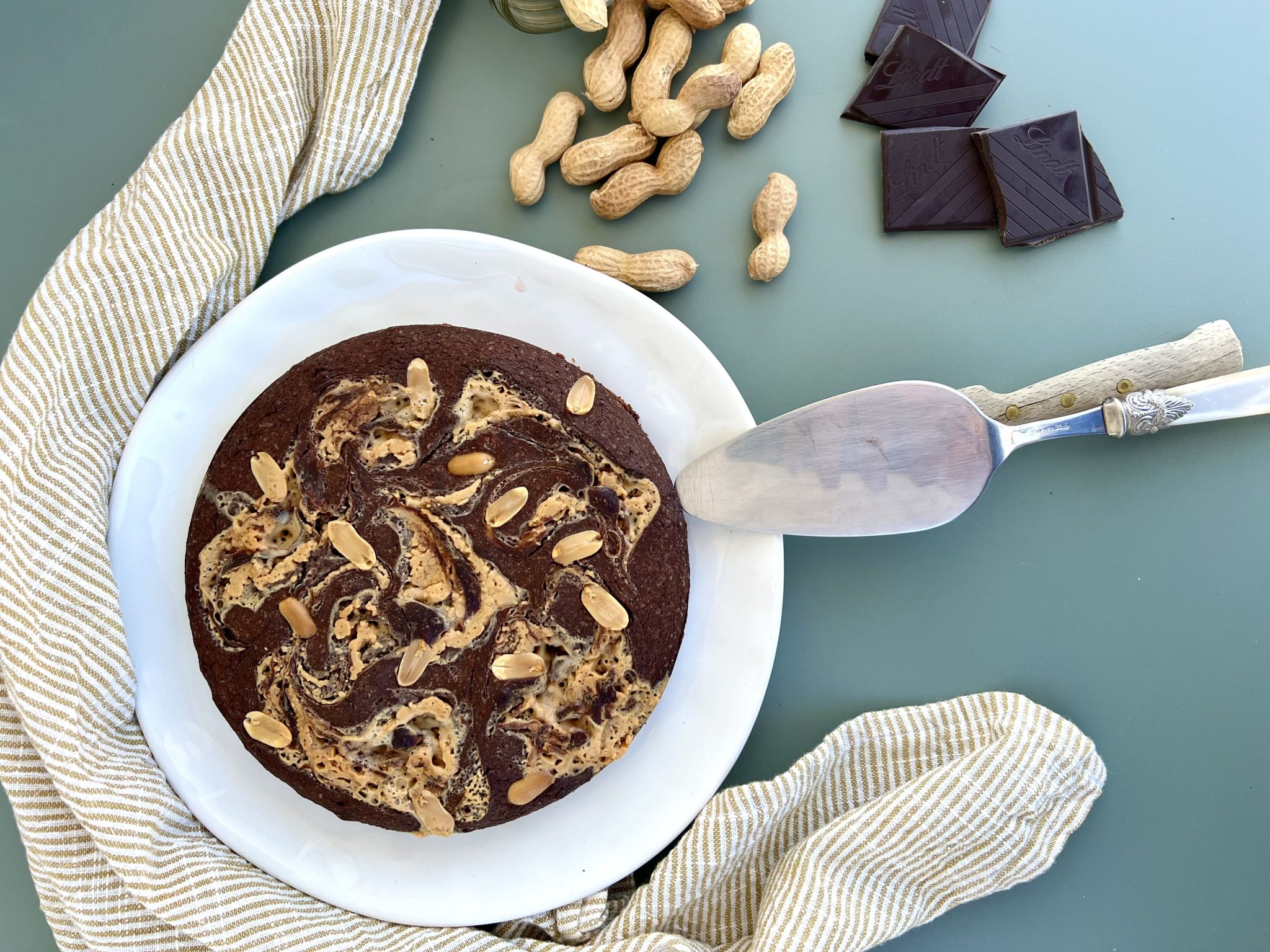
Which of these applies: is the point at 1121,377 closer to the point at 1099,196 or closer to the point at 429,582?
the point at 1099,196

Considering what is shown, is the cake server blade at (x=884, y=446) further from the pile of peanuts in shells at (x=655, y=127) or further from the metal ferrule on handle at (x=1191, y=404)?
the pile of peanuts in shells at (x=655, y=127)

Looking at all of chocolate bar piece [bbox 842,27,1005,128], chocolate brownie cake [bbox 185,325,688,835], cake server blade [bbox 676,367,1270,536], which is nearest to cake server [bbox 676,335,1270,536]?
cake server blade [bbox 676,367,1270,536]

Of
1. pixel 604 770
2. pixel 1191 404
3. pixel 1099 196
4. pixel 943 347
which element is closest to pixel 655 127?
pixel 943 347

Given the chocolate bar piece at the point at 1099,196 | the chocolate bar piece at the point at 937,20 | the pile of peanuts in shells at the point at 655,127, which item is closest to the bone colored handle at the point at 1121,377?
the chocolate bar piece at the point at 1099,196

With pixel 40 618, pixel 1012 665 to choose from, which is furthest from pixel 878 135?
pixel 40 618

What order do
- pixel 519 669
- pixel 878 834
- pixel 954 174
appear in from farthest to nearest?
Answer: 1. pixel 954 174
2. pixel 878 834
3. pixel 519 669

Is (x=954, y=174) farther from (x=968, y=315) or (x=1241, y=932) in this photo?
(x=1241, y=932)

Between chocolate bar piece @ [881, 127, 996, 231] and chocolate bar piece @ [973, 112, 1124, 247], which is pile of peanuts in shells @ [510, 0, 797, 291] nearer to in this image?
chocolate bar piece @ [881, 127, 996, 231]
